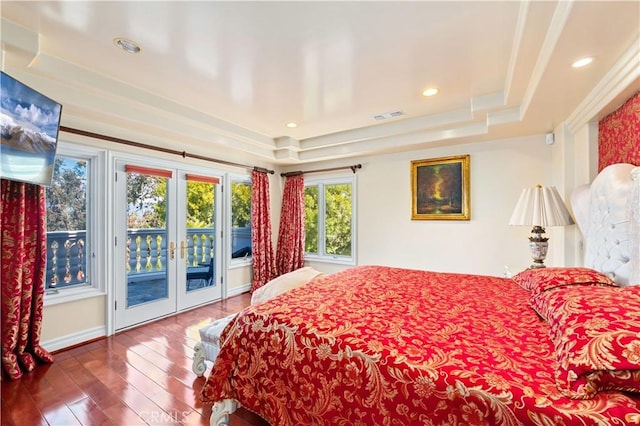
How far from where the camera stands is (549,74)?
75.0 inches

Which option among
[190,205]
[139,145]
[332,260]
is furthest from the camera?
[332,260]

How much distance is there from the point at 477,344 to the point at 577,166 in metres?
2.45

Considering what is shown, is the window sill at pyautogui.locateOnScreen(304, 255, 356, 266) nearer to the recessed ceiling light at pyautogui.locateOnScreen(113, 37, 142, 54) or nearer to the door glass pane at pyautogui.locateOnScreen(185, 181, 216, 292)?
the door glass pane at pyautogui.locateOnScreen(185, 181, 216, 292)

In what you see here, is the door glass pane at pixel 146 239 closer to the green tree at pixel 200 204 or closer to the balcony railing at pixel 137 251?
the balcony railing at pixel 137 251

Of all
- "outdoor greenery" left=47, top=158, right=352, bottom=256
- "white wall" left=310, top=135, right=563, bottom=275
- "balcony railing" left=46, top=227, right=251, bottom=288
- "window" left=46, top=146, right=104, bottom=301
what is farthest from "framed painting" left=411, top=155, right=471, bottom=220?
"window" left=46, top=146, right=104, bottom=301

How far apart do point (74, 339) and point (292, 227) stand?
3.12 meters

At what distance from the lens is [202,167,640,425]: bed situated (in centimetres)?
91

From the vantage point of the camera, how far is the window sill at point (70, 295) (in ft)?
8.80

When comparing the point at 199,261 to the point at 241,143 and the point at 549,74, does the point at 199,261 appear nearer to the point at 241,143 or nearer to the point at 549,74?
the point at 241,143

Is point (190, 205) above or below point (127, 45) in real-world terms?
below

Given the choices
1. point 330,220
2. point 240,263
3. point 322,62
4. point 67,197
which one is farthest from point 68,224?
point 330,220

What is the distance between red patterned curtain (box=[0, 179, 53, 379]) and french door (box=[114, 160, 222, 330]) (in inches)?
28.1

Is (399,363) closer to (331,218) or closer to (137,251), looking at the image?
(137,251)

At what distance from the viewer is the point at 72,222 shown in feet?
9.52
